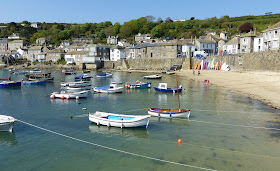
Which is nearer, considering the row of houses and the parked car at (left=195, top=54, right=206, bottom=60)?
the row of houses

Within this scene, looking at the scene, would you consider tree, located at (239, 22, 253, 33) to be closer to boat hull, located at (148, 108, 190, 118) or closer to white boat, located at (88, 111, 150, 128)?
boat hull, located at (148, 108, 190, 118)

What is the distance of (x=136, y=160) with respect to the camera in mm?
14500

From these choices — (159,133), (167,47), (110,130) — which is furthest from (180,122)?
(167,47)

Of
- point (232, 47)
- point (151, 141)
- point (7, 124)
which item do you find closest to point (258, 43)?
point (232, 47)

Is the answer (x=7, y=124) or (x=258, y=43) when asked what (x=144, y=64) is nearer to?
(x=258, y=43)

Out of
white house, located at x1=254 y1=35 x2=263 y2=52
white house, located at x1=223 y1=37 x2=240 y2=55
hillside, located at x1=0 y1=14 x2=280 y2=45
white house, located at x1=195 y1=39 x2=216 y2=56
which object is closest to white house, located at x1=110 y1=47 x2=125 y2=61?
white house, located at x1=195 y1=39 x2=216 y2=56

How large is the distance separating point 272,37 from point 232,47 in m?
21.9

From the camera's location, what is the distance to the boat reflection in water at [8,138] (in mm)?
17714

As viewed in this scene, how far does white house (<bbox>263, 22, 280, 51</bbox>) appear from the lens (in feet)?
166

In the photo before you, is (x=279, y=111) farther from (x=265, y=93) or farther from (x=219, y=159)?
(x=219, y=159)

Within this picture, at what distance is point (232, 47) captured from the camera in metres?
74.2

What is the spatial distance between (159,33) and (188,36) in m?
22.8

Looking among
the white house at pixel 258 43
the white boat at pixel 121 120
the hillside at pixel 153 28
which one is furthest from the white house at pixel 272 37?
the hillside at pixel 153 28

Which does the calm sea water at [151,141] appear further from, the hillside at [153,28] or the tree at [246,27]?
the hillside at [153,28]
